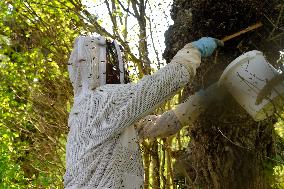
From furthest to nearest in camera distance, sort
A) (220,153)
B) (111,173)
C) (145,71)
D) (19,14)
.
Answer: (19,14) < (145,71) < (220,153) < (111,173)

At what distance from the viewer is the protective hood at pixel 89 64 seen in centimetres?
285

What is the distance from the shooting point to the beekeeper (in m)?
2.61

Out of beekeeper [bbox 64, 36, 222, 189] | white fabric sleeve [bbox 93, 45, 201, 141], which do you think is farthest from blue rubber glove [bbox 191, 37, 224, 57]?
white fabric sleeve [bbox 93, 45, 201, 141]

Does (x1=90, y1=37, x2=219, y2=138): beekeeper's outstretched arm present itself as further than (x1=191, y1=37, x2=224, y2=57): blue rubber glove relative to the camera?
No

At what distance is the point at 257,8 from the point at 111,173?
147 cm

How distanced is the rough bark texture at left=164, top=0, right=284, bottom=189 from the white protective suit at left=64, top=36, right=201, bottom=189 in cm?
39

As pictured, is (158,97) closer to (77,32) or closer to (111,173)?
(111,173)

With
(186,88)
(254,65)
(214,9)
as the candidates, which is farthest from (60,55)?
(254,65)

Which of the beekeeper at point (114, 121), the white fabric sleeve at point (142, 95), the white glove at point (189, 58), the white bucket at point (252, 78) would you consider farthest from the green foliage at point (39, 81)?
the white bucket at point (252, 78)

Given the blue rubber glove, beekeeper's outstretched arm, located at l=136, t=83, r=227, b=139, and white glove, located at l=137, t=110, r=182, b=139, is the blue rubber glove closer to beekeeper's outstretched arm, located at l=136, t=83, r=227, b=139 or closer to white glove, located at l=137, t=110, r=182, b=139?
beekeeper's outstretched arm, located at l=136, t=83, r=227, b=139

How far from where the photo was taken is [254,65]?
8.59ft

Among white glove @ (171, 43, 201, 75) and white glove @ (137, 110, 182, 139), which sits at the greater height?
white glove @ (171, 43, 201, 75)

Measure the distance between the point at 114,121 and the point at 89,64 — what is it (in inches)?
19.0

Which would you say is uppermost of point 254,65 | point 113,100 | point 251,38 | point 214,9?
point 214,9
